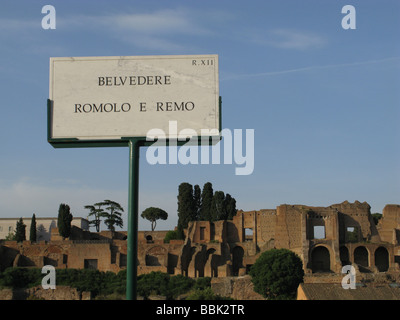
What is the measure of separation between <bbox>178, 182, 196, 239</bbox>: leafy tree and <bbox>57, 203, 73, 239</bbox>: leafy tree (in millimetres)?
8258

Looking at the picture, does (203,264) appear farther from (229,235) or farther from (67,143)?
(67,143)

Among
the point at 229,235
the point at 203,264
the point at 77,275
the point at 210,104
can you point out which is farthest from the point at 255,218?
the point at 210,104

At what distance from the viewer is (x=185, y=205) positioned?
47.0 meters

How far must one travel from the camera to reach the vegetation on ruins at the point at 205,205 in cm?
4662

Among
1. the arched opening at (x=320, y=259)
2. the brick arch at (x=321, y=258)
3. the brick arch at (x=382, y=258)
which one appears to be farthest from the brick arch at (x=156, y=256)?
the brick arch at (x=382, y=258)

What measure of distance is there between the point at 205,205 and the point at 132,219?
40.1 metres

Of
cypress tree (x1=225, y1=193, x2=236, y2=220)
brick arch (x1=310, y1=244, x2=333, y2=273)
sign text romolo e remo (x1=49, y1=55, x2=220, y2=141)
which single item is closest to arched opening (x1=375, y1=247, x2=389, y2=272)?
brick arch (x1=310, y1=244, x2=333, y2=273)

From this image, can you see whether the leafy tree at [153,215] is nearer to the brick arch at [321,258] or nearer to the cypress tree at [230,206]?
the cypress tree at [230,206]

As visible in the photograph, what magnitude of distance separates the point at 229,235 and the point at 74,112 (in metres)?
38.6

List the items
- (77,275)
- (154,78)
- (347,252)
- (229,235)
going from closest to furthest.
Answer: (154,78)
(77,275)
(347,252)
(229,235)

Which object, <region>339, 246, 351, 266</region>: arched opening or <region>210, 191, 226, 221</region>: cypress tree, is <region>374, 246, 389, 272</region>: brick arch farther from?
<region>210, 191, 226, 221</region>: cypress tree

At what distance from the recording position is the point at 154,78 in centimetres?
724

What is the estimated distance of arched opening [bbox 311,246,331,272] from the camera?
41.7 metres
